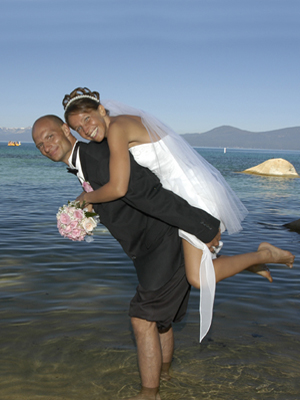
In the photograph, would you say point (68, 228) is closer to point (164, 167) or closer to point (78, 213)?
point (78, 213)

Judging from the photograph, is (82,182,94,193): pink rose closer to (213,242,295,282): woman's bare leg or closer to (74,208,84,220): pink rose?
(74,208,84,220): pink rose

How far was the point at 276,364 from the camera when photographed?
4352 mm

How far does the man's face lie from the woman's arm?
1.73 ft

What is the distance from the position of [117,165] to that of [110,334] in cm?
254

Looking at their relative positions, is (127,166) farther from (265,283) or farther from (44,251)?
(44,251)

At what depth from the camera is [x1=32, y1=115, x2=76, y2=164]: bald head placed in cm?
355

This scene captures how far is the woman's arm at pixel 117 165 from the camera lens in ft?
10.4

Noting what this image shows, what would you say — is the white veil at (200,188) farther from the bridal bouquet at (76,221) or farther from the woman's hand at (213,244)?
the bridal bouquet at (76,221)

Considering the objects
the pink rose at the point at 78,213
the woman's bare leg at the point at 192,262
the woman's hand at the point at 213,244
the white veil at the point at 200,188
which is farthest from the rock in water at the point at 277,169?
the pink rose at the point at 78,213

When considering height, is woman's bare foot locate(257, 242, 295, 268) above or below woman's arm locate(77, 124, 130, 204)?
below

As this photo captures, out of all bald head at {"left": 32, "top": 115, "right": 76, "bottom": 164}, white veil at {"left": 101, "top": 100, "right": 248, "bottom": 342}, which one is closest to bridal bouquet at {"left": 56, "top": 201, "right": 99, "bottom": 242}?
bald head at {"left": 32, "top": 115, "right": 76, "bottom": 164}

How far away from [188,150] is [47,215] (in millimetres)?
9543

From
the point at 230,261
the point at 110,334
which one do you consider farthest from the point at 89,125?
the point at 110,334

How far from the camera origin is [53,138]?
3553mm
